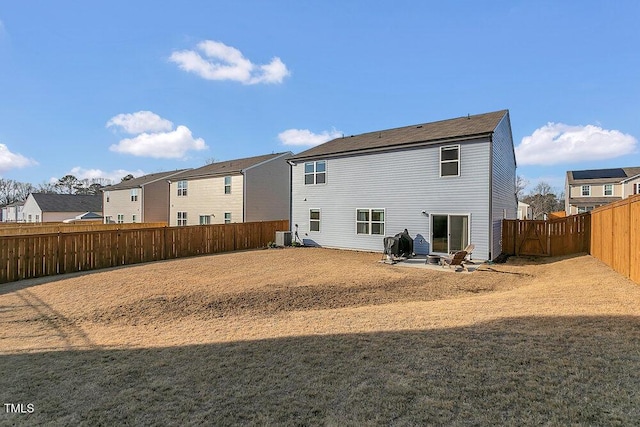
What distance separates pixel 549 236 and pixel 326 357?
15261 mm

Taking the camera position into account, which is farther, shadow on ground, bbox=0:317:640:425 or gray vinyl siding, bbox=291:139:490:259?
gray vinyl siding, bbox=291:139:490:259

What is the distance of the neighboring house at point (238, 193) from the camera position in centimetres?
2503

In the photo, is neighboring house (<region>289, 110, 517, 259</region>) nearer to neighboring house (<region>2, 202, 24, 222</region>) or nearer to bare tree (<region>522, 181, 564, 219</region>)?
bare tree (<region>522, 181, 564, 219</region>)

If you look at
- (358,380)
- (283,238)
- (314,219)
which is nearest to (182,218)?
(283,238)

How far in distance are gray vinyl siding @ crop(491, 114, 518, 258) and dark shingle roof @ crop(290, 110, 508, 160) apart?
0.84 meters

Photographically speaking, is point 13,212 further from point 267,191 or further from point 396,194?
point 396,194

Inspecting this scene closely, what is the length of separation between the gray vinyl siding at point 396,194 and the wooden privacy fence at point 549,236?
3.43 meters

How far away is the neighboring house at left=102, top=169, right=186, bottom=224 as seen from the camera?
3350cm

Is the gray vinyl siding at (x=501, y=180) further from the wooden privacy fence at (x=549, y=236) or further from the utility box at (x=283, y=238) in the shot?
the utility box at (x=283, y=238)

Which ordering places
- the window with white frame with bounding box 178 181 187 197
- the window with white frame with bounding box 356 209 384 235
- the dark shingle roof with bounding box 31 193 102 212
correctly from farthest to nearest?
the dark shingle roof with bounding box 31 193 102 212 → the window with white frame with bounding box 178 181 187 197 → the window with white frame with bounding box 356 209 384 235

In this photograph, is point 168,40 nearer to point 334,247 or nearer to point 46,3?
point 46,3

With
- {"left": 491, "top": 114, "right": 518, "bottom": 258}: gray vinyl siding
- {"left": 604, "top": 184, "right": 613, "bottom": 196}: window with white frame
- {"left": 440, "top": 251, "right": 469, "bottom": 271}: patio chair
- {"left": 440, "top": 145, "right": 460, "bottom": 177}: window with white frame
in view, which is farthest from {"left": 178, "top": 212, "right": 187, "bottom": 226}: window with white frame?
{"left": 604, "top": 184, "right": 613, "bottom": 196}: window with white frame

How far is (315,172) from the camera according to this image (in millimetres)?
19797

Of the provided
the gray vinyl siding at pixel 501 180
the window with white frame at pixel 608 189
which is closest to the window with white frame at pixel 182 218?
the gray vinyl siding at pixel 501 180
